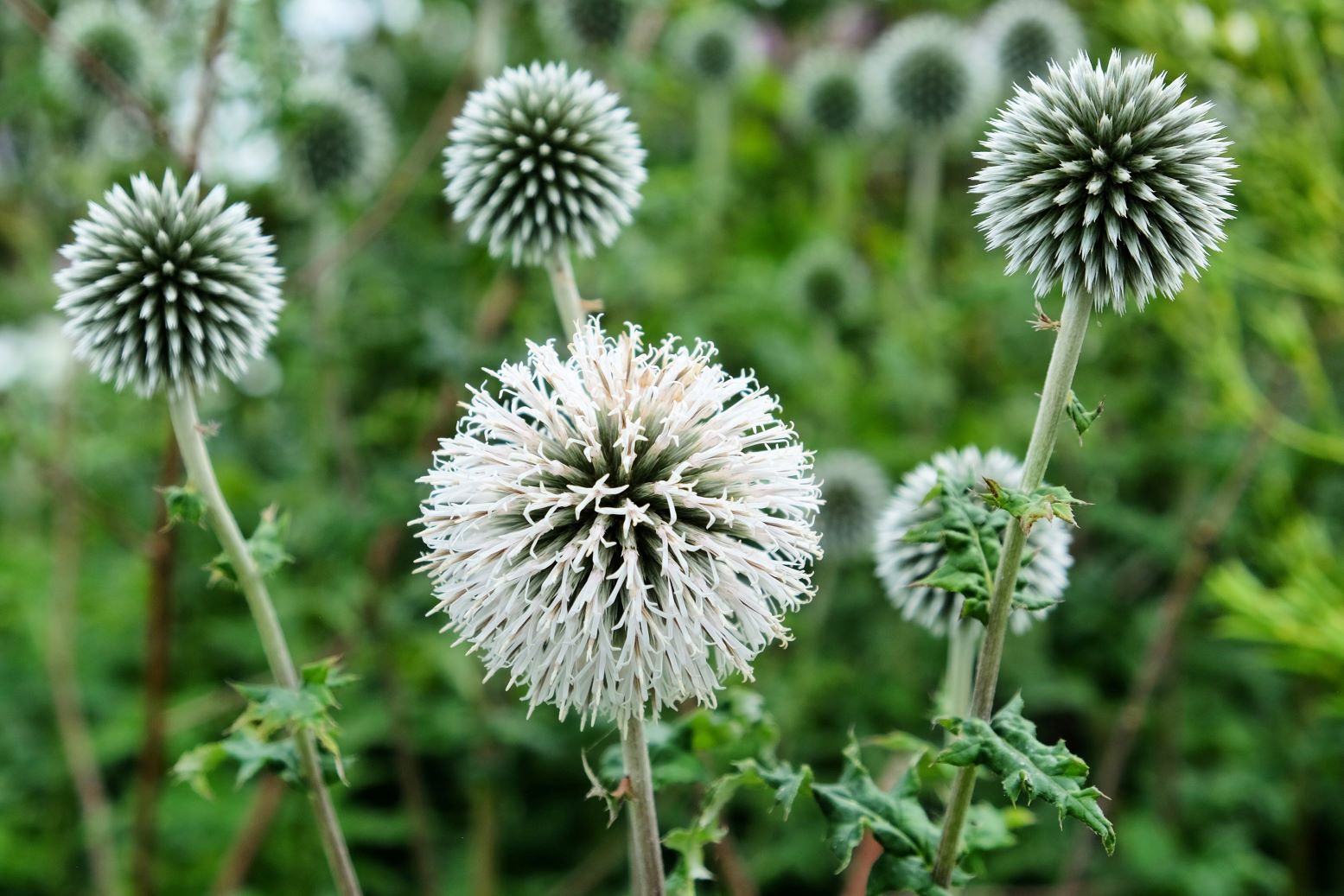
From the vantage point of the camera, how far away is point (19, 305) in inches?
182

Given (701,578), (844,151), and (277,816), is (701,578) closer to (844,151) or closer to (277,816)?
(277,816)

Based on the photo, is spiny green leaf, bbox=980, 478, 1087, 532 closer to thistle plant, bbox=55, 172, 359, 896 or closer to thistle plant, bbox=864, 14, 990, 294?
thistle plant, bbox=55, 172, 359, 896

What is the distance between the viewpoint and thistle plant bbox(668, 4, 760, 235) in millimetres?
5387

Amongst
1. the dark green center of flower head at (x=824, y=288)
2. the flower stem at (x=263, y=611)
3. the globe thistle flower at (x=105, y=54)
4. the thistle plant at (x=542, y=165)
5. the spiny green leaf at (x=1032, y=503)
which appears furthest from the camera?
the dark green center of flower head at (x=824, y=288)

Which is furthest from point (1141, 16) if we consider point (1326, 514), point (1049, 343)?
point (1326, 514)

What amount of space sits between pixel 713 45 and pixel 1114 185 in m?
4.05

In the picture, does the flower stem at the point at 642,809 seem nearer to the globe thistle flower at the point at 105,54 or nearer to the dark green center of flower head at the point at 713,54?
the globe thistle flower at the point at 105,54

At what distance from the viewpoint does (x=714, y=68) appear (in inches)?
214

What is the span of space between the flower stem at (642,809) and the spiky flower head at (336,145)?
10.2 feet

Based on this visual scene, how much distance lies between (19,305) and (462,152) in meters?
3.15

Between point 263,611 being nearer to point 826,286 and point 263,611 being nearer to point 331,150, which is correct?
point 331,150

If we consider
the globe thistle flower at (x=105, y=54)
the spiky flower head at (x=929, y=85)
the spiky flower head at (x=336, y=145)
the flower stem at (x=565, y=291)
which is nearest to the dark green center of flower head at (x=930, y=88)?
the spiky flower head at (x=929, y=85)

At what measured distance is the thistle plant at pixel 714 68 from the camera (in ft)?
17.7

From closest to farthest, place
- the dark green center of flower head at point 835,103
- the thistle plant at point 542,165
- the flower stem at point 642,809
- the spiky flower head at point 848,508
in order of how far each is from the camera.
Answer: the flower stem at point 642,809 < the thistle plant at point 542,165 < the spiky flower head at point 848,508 < the dark green center of flower head at point 835,103
